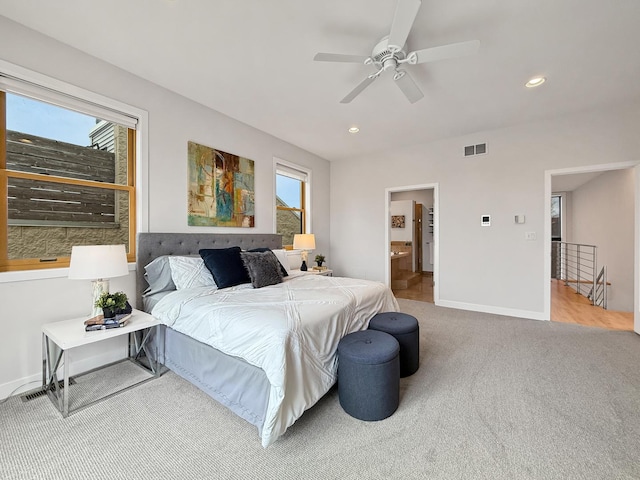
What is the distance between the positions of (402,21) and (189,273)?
2.72 metres

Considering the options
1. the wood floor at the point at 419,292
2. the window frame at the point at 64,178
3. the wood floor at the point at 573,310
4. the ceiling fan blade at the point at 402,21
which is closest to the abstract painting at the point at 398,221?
the wood floor at the point at 419,292

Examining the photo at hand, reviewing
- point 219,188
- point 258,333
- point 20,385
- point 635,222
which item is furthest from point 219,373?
point 635,222

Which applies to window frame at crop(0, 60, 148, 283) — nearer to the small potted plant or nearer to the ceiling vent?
the small potted plant

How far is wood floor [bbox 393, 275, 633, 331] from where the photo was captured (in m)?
3.81

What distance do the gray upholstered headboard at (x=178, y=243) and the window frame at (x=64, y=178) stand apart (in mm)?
149

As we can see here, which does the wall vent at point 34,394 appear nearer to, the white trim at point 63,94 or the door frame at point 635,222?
the white trim at point 63,94

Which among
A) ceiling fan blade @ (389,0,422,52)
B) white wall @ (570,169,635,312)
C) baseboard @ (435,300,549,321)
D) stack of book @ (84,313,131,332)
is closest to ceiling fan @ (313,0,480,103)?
ceiling fan blade @ (389,0,422,52)

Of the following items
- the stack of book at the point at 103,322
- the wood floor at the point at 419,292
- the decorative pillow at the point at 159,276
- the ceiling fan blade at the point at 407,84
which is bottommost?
the wood floor at the point at 419,292

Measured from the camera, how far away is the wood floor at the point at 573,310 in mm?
3807

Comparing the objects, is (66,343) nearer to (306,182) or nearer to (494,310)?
(306,182)

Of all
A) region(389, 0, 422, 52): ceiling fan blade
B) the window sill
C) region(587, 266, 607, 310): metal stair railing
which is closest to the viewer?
region(389, 0, 422, 52): ceiling fan blade

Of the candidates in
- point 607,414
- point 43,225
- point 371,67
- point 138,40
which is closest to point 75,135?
point 43,225

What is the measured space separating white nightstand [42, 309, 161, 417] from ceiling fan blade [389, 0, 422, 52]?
112 inches

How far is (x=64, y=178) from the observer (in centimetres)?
245
